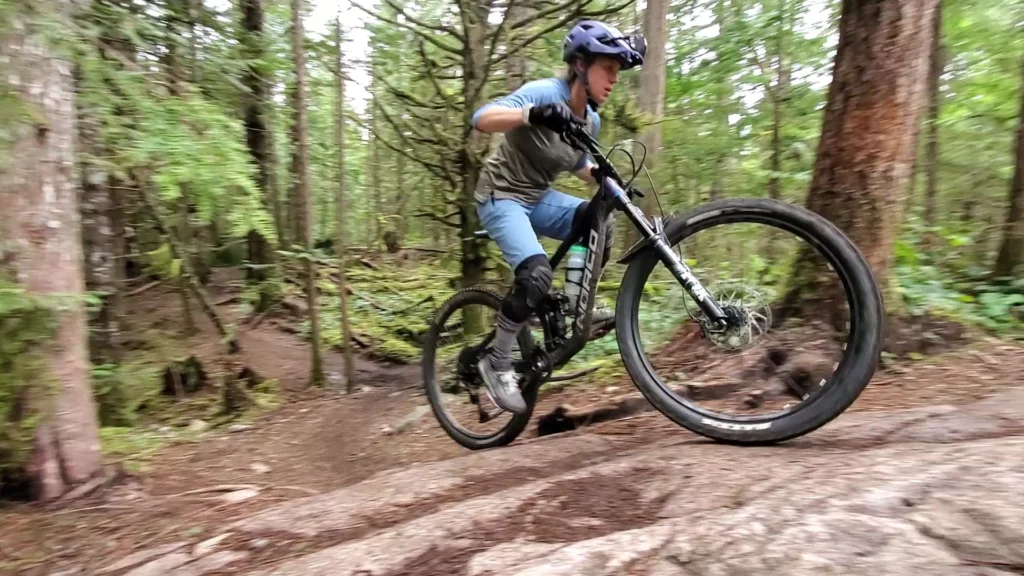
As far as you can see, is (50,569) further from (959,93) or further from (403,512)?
(959,93)

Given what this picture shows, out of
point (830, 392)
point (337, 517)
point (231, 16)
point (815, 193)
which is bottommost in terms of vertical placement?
point (337, 517)

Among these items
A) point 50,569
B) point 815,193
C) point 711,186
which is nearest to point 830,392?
point 815,193

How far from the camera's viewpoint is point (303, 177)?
796 cm

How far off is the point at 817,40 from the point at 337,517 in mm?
9678

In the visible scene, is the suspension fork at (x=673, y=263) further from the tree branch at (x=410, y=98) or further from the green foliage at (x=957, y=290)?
the tree branch at (x=410, y=98)

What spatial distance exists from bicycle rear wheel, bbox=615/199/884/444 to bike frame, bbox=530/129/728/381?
7 cm

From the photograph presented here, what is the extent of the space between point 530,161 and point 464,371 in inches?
62.0

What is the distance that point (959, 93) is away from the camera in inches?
361

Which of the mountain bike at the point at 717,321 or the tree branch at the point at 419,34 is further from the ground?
the tree branch at the point at 419,34

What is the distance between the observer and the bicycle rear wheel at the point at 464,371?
13.5 feet

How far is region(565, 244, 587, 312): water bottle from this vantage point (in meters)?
3.38

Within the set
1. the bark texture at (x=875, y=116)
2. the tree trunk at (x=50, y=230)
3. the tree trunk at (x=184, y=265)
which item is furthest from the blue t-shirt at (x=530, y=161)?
the tree trunk at (x=184, y=265)

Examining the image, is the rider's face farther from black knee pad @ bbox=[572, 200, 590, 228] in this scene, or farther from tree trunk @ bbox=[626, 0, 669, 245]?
tree trunk @ bbox=[626, 0, 669, 245]

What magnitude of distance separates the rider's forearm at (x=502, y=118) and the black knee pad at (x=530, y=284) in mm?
714
